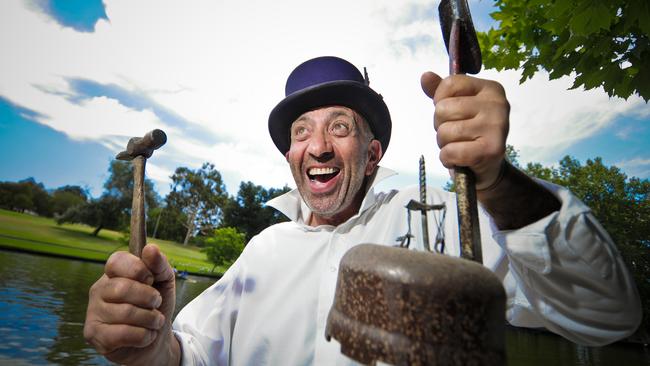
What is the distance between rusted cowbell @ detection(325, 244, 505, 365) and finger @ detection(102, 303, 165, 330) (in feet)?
4.12

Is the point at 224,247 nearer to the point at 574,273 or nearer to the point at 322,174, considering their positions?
the point at 322,174

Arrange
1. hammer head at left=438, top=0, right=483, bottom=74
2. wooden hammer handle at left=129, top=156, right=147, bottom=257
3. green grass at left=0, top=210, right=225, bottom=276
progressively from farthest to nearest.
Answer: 1. green grass at left=0, top=210, right=225, bottom=276
2. wooden hammer handle at left=129, top=156, right=147, bottom=257
3. hammer head at left=438, top=0, right=483, bottom=74

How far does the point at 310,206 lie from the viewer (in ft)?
9.86

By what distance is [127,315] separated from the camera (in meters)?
1.55

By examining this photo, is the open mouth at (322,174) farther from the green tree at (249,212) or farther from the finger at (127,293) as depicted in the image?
the green tree at (249,212)

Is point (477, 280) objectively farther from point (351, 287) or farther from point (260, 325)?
point (260, 325)

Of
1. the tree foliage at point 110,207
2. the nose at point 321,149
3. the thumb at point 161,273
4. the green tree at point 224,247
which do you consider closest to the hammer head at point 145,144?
the thumb at point 161,273

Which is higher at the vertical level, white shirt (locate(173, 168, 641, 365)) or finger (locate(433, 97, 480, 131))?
finger (locate(433, 97, 480, 131))

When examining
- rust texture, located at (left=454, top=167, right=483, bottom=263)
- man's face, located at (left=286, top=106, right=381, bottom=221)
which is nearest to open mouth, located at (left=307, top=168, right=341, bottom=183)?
man's face, located at (left=286, top=106, right=381, bottom=221)

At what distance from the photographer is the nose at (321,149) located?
9.68ft

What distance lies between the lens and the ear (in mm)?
3263

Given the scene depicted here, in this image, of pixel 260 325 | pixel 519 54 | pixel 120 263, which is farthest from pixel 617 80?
pixel 120 263

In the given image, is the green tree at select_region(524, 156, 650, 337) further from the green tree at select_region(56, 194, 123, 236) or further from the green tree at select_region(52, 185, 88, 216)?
the green tree at select_region(52, 185, 88, 216)

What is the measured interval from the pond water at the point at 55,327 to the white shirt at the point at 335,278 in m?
14.2
